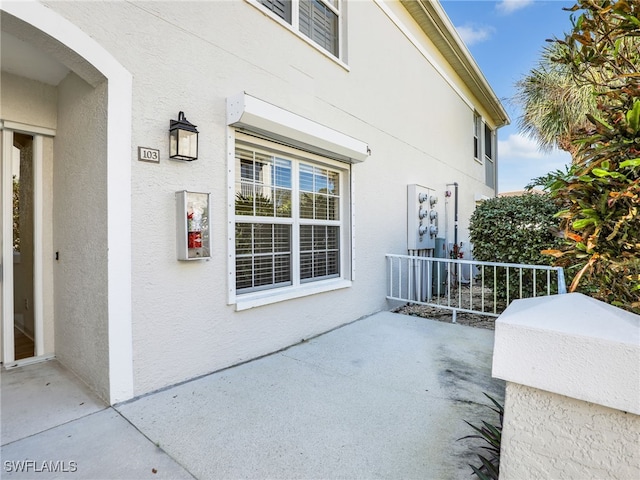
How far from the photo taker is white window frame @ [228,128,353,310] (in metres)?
3.54

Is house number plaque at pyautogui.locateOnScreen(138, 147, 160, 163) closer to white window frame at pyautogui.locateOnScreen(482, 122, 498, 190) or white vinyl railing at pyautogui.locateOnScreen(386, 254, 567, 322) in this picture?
white vinyl railing at pyautogui.locateOnScreen(386, 254, 567, 322)

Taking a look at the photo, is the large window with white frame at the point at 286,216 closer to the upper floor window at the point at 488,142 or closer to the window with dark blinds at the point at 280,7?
the window with dark blinds at the point at 280,7

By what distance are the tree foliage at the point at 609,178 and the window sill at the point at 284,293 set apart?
280cm

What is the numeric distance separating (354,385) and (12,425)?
2.68m

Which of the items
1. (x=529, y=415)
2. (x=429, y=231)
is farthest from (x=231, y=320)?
(x=429, y=231)

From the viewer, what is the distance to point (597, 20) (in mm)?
2250

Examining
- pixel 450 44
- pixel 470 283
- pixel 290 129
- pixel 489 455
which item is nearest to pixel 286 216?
pixel 290 129

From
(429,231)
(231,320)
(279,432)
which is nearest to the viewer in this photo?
(279,432)

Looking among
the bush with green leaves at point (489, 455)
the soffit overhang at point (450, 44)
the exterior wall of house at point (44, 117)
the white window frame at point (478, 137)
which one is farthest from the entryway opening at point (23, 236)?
the white window frame at point (478, 137)

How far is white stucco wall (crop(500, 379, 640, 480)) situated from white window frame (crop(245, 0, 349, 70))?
4.39m

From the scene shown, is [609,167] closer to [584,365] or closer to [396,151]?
[584,365]

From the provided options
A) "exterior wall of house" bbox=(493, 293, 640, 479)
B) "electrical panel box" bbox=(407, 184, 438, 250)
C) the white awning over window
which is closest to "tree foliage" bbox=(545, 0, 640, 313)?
"exterior wall of house" bbox=(493, 293, 640, 479)

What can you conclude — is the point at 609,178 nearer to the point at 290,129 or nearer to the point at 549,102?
the point at 290,129

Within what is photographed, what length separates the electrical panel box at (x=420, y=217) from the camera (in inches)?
272
